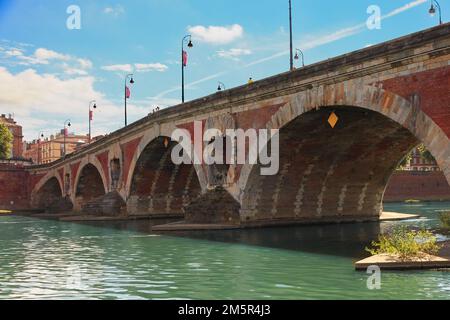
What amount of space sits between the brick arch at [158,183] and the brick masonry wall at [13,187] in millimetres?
35504

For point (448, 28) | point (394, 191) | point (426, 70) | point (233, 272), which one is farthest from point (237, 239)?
point (394, 191)

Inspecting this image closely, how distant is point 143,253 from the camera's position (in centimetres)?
1978

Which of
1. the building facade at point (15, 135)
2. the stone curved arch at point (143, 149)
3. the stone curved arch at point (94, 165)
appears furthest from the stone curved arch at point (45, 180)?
the building facade at point (15, 135)

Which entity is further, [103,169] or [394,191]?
[394,191]

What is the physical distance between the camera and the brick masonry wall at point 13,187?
72.8 m

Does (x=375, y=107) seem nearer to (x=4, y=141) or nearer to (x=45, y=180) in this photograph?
(x=45, y=180)

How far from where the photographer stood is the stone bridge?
17172mm

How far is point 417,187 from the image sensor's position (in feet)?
241

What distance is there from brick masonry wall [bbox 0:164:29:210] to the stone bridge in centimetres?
3270

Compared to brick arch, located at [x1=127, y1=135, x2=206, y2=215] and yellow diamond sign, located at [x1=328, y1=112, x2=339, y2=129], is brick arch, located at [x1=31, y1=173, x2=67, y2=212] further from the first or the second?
yellow diamond sign, located at [x1=328, y1=112, x2=339, y2=129]

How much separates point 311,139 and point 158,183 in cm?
1994

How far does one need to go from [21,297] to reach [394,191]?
66.6 m
